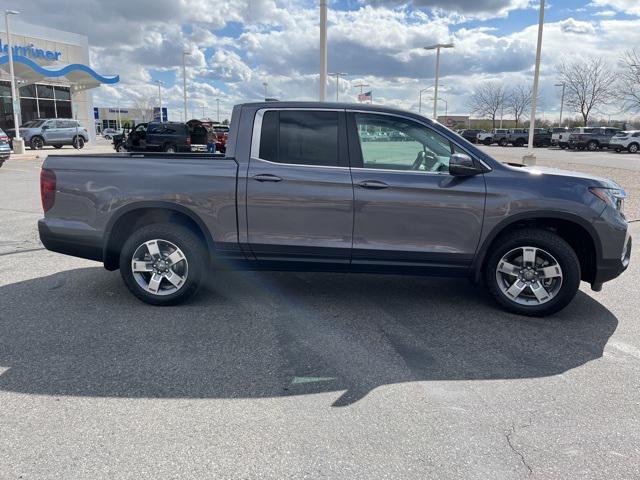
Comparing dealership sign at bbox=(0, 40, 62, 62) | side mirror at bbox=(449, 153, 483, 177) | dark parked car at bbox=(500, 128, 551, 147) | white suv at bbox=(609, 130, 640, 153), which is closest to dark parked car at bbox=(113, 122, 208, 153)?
dealership sign at bbox=(0, 40, 62, 62)

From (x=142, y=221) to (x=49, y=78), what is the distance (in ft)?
124

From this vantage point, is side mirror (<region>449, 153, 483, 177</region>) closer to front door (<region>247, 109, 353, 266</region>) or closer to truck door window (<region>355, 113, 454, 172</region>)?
truck door window (<region>355, 113, 454, 172</region>)

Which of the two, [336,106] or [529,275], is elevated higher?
[336,106]

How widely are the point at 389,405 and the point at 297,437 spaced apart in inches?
25.9

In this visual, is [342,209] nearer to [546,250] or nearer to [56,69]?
[546,250]

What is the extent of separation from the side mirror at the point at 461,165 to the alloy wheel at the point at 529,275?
853 mm

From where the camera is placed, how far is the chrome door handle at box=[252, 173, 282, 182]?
4.64 m

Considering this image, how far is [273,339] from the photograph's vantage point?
4.24 metres

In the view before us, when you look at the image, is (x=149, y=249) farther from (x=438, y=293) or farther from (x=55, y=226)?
(x=438, y=293)

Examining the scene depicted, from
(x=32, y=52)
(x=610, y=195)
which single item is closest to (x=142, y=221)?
(x=610, y=195)

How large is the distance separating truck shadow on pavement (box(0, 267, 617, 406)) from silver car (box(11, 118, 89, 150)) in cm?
2924

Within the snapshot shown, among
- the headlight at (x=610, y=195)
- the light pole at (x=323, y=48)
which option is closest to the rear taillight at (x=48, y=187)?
the headlight at (x=610, y=195)

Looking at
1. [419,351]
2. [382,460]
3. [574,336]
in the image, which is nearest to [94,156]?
[419,351]

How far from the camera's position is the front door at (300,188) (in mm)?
4629
